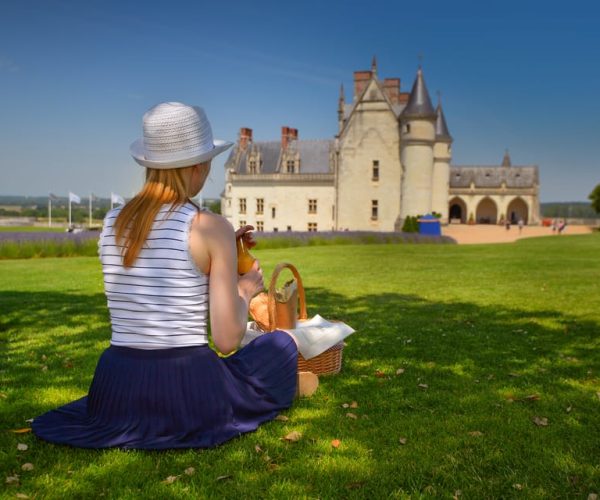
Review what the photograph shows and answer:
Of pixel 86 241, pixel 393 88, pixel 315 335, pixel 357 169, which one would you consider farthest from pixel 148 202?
pixel 393 88

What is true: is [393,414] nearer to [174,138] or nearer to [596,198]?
[174,138]

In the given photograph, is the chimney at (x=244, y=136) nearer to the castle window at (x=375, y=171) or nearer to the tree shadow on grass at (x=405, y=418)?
the castle window at (x=375, y=171)

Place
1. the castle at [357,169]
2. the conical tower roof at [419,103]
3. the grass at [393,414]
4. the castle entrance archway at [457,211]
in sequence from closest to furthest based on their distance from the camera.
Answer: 1. the grass at [393,414]
2. the conical tower roof at [419,103]
3. the castle at [357,169]
4. the castle entrance archway at [457,211]

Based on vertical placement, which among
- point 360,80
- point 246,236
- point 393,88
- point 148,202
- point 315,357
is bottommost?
point 315,357

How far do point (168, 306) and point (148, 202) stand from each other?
0.61 meters

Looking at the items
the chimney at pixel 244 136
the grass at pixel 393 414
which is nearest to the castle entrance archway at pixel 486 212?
the chimney at pixel 244 136

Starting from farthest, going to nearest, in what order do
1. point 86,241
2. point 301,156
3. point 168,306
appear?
point 301,156 < point 86,241 < point 168,306

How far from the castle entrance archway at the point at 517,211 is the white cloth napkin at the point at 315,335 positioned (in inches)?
2542

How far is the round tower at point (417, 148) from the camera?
39.5 m

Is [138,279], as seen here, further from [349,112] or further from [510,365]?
[349,112]

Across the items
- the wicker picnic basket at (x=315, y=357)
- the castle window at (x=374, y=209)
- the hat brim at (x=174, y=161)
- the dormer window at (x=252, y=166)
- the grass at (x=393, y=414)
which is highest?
the dormer window at (x=252, y=166)

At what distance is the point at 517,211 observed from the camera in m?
66.2

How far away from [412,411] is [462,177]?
6543cm

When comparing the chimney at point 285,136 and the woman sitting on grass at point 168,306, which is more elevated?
the chimney at point 285,136
